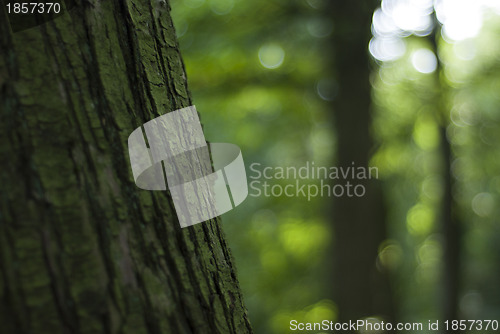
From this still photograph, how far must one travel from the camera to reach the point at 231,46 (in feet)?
19.2

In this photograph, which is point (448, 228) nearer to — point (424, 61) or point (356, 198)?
point (356, 198)

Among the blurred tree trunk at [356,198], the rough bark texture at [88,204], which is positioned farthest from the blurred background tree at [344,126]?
the rough bark texture at [88,204]

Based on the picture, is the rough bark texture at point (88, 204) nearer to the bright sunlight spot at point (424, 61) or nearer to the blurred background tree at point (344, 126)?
the blurred background tree at point (344, 126)

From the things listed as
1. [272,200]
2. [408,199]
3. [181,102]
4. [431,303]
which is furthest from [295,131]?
[431,303]

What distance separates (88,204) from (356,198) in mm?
4132

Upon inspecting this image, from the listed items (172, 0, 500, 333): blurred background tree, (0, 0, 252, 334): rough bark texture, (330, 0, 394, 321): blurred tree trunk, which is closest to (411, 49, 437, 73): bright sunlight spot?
(172, 0, 500, 333): blurred background tree

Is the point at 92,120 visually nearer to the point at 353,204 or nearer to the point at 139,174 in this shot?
the point at 139,174

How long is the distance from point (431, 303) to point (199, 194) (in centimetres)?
1558

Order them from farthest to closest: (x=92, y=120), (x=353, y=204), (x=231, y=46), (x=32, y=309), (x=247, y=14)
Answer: (x=231, y=46), (x=247, y=14), (x=353, y=204), (x=92, y=120), (x=32, y=309)

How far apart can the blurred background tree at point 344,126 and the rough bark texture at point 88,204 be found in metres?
3.96

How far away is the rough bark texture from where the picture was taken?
0.74 metres

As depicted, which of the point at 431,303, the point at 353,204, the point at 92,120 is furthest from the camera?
the point at 431,303

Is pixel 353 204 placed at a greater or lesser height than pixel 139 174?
lesser

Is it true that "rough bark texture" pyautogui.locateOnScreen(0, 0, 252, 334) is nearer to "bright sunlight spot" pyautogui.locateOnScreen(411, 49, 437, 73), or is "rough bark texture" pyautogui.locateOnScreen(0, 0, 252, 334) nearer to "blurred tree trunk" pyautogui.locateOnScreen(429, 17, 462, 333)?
"blurred tree trunk" pyautogui.locateOnScreen(429, 17, 462, 333)
